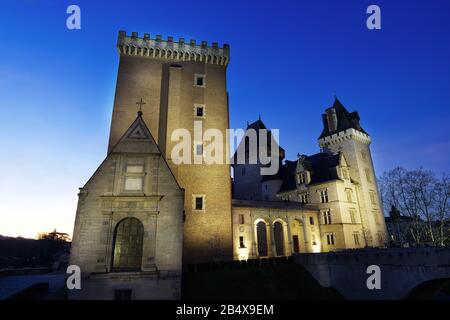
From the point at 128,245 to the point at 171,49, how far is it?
2456cm

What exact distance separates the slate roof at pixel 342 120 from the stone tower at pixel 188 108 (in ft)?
98.6

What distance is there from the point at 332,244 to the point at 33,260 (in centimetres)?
6164

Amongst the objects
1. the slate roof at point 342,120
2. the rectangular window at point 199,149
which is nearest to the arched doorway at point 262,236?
the rectangular window at point 199,149

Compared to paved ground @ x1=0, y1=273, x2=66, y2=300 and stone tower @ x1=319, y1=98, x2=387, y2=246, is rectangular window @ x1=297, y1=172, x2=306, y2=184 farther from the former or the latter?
paved ground @ x1=0, y1=273, x2=66, y2=300

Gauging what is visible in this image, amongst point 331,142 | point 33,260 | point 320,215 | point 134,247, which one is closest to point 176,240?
point 134,247

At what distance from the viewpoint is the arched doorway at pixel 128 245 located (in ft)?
55.6

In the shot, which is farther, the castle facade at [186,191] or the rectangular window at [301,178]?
the rectangular window at [301,178]

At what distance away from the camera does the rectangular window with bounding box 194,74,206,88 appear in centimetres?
3169

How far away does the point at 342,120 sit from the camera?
51.5 meters

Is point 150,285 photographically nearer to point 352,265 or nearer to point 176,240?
point 176,240

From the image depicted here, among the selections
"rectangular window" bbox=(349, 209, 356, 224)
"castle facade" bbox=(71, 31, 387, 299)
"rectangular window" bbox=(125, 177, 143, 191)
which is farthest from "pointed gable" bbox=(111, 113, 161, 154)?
"rectangular window" bbox=(349, 209, 356, 224)

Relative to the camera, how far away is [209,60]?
32750 millimetres

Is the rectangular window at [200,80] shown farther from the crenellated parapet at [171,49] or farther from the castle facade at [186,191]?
the crenellated parapet at [171,49]
